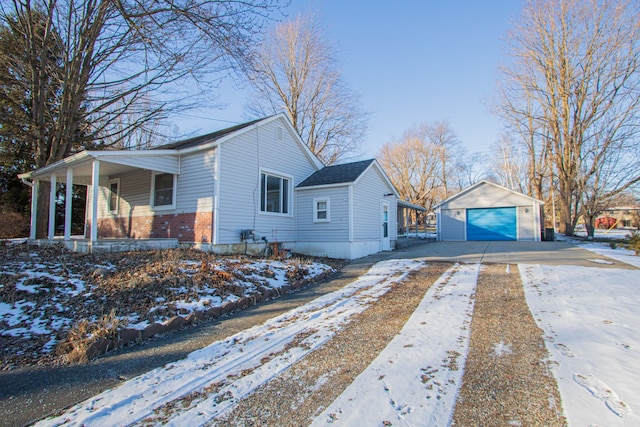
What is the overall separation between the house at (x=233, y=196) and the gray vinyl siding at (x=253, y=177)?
0.11ft

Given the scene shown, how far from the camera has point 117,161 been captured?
885 centimetres

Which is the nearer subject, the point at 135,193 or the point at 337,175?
the point at 135,193

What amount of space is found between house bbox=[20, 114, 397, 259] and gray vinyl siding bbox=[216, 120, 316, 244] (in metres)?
0.03

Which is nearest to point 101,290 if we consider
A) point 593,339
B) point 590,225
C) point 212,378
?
point 212,378

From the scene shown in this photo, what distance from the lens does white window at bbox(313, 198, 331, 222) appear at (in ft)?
40.7

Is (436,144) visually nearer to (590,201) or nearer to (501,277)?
(590,201)

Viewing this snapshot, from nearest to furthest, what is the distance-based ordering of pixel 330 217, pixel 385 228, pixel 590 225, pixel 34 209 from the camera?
1. pixel 34 209
2. pixel 330 217
3. pixel 385 228
4. pixel 590 225

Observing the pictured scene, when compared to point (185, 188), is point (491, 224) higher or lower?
lower

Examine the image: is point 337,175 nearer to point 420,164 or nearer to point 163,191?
point 163,191

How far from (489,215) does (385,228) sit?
32.4ft

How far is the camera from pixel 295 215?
13.0 m


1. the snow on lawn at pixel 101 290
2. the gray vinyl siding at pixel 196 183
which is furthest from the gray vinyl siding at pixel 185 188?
the snow on lawn at pixel 101 290

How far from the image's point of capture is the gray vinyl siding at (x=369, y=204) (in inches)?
488

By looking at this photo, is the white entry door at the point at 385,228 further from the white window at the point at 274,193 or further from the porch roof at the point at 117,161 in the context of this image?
the porch roof at the point at 117,161
